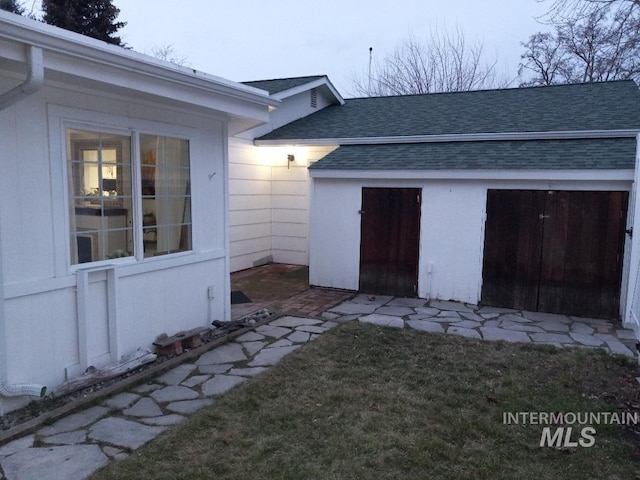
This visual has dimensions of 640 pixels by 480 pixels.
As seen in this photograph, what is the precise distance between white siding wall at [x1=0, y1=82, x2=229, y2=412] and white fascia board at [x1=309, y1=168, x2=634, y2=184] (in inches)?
119

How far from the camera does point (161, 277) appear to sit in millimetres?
4641

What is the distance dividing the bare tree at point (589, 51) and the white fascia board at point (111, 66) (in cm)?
961

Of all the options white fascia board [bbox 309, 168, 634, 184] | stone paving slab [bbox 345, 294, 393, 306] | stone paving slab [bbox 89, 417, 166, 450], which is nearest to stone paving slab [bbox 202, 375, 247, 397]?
stone paving slab [bbox 89, 417, 166, 450]

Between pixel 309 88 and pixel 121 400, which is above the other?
pixel 309 88

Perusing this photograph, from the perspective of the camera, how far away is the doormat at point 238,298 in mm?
6831

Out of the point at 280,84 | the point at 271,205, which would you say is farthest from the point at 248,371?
the point at 280,84

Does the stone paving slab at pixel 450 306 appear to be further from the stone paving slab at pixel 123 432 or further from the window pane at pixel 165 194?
the stone paving slab at pixel 123 432

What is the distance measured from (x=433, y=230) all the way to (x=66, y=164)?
5.09m

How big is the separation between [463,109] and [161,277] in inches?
286

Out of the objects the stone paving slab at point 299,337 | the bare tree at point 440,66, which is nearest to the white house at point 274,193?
the stone paving slab at point 299,337

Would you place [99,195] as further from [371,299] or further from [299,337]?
[371,299]

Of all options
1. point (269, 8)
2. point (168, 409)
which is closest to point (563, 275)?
point (168, 409)

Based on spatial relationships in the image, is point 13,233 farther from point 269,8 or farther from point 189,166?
point 269,8

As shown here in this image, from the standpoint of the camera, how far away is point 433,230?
23.1ft
